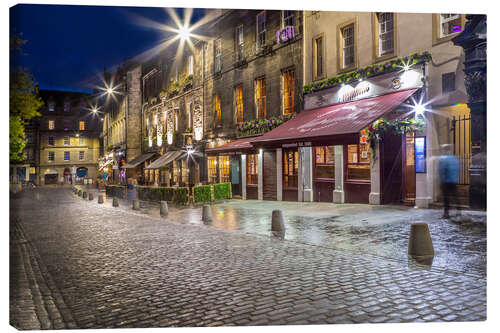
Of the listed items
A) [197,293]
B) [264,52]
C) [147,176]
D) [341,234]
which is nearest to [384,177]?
[341,234]

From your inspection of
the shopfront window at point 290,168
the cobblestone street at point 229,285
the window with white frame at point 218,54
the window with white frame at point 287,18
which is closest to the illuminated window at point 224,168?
the shopfront window at point 290,168

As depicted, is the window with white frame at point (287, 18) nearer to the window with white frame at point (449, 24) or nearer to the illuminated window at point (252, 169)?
the illuminated window at point (252, 169)

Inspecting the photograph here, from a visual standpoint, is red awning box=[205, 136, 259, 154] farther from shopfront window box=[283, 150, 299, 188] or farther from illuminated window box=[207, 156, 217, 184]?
illuminated window box=[207, 156, 217, 184]

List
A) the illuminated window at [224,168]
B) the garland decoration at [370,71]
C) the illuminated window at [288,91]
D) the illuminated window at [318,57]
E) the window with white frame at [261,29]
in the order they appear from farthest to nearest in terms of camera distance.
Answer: the illuminated window at [224,168] < the window with white frame at [261,29] < the illuminated window at [288,91] < the illuminated window at [318,57] < the garland decoration at [370,71]

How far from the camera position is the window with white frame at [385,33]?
12.9 metres

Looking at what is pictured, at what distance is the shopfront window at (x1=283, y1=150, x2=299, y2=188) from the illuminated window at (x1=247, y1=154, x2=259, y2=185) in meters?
2.09

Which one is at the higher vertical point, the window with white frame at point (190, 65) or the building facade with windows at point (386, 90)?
the window with white frame at point (190, 65)

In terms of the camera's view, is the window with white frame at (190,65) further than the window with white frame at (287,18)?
Yes

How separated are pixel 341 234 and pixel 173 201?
1050 cm

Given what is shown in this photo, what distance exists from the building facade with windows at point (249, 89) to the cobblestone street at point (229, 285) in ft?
32.4

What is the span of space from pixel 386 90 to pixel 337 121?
2.03 m

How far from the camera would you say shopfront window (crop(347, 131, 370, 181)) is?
45.5 ft

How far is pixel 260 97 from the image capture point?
63.3 ft
